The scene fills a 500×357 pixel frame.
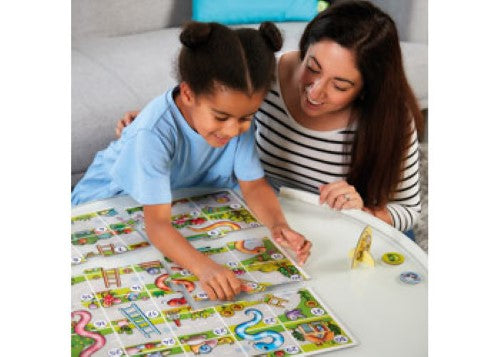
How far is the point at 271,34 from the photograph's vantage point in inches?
39.7

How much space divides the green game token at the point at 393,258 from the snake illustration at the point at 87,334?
1.32 ft

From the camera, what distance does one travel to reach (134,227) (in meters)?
1.08

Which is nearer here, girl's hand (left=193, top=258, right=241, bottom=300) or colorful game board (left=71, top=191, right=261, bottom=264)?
girl's hand (left=193, top=258, right=241, bottom=300)

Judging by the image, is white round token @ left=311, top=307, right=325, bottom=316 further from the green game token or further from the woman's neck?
the woman's neck

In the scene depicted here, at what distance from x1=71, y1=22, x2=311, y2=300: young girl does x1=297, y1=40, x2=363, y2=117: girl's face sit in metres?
0.13

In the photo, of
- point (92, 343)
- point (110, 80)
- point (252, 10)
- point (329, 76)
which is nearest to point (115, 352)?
point (92, 343)

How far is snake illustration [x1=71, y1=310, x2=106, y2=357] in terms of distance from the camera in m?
0.82

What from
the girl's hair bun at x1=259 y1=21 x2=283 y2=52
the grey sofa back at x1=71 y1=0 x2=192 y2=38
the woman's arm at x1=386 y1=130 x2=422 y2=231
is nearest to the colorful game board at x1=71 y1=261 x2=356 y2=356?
the girl's hair bun at x1=259 y1=21 x2=283 y2=52

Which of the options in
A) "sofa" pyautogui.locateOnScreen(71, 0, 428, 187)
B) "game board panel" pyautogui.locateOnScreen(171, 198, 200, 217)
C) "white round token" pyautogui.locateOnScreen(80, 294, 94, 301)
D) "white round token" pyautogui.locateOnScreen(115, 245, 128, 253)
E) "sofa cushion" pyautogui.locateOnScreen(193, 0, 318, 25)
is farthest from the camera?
"sofa cushion" pyautogui.locateOnScreen(193, 0, 318, 25)

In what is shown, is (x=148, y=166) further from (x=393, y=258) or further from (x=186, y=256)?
(x=393, y=258)

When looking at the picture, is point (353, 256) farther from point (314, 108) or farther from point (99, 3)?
point (99, 3)

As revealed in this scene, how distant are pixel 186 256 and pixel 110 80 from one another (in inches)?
44.0
